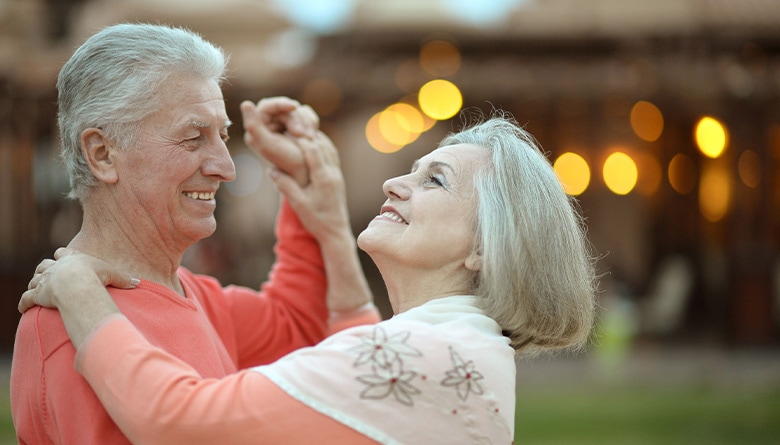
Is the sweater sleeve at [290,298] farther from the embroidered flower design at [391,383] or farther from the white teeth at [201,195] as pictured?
the embroidered flower design at [391,383]

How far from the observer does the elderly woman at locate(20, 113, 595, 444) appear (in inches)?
77.2

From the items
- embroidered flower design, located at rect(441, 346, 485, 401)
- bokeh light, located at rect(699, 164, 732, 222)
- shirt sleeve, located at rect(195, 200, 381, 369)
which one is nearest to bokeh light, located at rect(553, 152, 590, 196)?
bokeh light, located at rect(699, 164, 732, 222)

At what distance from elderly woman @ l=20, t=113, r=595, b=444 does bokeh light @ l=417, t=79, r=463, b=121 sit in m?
10.8

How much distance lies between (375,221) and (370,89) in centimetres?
1055

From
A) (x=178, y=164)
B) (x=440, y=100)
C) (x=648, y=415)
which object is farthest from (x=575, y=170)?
(x=178, y=164)

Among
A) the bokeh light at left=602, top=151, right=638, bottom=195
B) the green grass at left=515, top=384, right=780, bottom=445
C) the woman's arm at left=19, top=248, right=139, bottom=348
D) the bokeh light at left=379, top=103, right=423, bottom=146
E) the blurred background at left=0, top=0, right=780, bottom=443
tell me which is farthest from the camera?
the bokeh light at left=602, top=151, right=638, bottom=195

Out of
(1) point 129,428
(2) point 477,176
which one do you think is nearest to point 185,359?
(1) point 129,428

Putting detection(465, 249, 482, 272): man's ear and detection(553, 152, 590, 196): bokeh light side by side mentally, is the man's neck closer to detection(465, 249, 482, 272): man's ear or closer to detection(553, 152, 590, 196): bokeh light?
detection(465, 249, 482, 272): man's ear

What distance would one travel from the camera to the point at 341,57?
12992 mm

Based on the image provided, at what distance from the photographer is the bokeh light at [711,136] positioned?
525 inches

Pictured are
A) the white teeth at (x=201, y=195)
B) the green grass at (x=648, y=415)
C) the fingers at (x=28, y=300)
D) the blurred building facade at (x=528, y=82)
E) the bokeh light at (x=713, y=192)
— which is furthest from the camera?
the bokeh light at (x=713, y=192)

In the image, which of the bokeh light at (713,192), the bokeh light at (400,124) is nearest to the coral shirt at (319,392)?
the bokeh light at (400,124)

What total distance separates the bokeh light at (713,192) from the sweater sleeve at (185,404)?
13900 millimetres

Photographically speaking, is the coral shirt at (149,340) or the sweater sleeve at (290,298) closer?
the coral shirt at (149,340)
